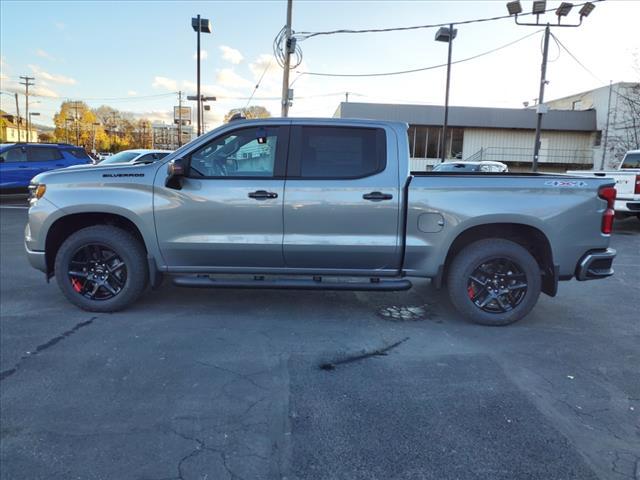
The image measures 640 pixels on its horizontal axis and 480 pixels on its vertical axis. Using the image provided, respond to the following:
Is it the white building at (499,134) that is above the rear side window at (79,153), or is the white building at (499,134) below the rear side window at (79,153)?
above

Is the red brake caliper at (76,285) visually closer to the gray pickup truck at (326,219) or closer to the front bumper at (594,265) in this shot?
the gray pickup truck at (326,219)

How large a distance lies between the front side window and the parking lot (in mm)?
1514

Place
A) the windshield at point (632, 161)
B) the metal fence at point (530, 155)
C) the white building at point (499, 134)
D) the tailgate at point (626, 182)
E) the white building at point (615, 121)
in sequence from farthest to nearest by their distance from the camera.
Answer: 1. the metal fence at point (530, 155)
2. the white building at point (499, 134)
3. the white building at point (615, 121)
4. the windshield at point (632, 161)
5. the tailgate at point (626, 182)

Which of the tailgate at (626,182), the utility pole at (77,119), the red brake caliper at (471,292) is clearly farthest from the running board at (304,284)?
A: the utility pole at (77,119)

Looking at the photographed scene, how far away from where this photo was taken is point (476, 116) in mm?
35094

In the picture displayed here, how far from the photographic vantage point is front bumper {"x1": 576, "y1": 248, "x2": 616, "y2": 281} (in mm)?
4402

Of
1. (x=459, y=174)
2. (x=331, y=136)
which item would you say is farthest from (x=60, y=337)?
(x=459, y=174)

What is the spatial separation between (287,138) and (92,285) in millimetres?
2574

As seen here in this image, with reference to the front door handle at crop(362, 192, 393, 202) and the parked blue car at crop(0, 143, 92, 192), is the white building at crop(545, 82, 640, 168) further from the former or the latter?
the parked blue car at crop(0, 143, 92, 192)

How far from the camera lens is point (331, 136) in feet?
15.2

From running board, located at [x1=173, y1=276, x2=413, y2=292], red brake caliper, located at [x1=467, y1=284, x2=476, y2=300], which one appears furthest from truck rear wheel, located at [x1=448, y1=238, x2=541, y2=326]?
running board, located at [x1=173, y1=276, x2=413, y2=292]

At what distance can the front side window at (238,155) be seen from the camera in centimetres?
456

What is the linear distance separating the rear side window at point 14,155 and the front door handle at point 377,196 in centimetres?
1450

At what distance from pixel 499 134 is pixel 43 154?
31839 mm
